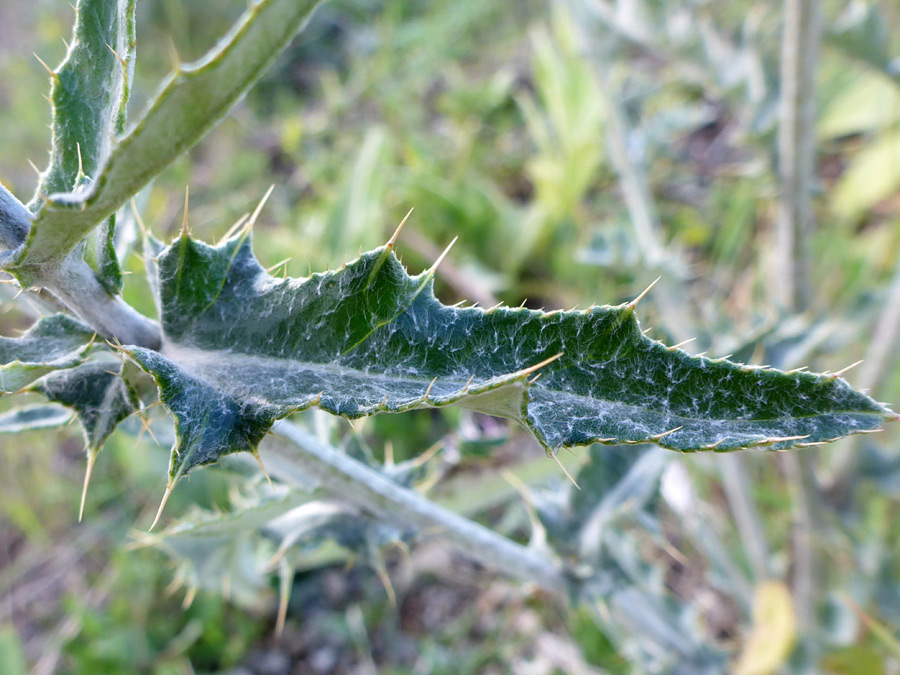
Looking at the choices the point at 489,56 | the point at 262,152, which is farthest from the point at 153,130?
the point at 489,56

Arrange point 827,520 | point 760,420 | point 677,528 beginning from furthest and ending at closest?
point 677,528
point 827,520
point 760,420

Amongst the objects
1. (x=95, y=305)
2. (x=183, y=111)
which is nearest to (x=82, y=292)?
(x=95, y=305)

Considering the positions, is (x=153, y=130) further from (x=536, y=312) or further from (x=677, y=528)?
(x=677, y=528)

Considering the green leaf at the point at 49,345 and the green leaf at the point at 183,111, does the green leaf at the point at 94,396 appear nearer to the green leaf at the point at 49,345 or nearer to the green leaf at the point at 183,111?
the green leaf at the point at 49,345

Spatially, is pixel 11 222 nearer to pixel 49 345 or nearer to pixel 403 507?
pixel 49 345

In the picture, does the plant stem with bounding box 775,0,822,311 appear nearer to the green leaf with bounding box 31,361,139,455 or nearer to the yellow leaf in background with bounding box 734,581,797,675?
the yellow leaf in background with bounding box 734,581,797,675

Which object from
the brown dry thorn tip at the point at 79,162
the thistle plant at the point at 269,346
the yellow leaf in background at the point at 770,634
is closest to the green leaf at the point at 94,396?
the thistle plant at the point at 269,346
